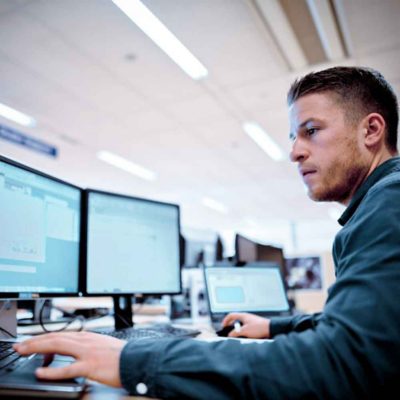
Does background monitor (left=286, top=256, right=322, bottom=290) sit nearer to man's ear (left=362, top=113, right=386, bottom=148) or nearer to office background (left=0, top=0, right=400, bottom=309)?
office background (left=0, top=0, right=400, bottom=309)

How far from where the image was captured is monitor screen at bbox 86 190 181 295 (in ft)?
4.24

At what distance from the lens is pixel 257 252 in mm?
2637

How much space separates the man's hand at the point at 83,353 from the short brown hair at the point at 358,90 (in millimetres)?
766

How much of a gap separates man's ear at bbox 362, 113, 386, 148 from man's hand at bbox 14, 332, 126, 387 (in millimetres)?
755

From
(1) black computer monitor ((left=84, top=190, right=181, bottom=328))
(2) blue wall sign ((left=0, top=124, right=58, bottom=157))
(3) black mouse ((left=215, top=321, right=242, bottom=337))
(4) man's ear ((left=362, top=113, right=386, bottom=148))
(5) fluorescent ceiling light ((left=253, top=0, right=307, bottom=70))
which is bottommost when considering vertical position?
(3) black mouse ((left=215, top=321, right=242, bottom=337))

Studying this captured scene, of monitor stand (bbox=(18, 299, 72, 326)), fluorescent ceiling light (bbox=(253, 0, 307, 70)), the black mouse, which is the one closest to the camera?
the black mouse

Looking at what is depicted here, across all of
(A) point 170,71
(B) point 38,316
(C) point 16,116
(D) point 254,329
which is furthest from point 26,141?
(D) point 254,329

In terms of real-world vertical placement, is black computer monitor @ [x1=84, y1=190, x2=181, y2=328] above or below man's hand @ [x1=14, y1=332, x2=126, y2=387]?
above

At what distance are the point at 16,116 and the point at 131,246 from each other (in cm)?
399

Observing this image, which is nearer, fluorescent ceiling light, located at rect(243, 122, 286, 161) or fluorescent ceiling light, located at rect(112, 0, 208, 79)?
fluorescent ceiling light, located at rect(112, 0, 208, 79)

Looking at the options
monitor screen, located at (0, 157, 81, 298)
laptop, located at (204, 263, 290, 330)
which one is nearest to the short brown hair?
monitor screen, located at (0, 157, 81, 298)

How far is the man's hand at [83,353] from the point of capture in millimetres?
609

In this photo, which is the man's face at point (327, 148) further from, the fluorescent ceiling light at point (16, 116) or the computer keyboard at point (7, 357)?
the fluorescent ceiling light at point (16, 116)

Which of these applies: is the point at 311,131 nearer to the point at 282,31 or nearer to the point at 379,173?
the point at 379,173
